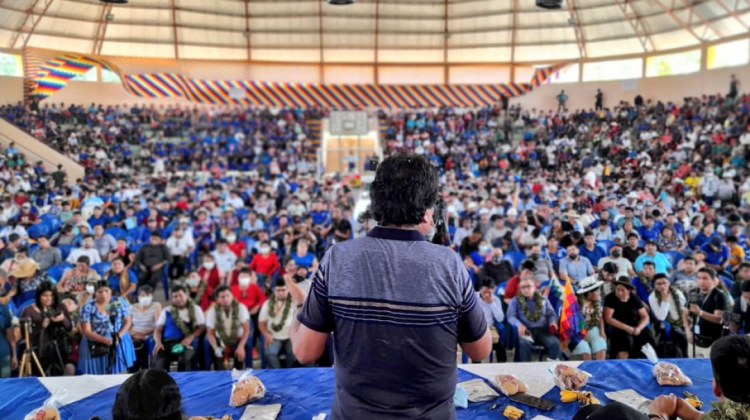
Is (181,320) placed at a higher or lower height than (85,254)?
lower

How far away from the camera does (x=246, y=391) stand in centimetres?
287

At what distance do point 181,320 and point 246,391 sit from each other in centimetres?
249

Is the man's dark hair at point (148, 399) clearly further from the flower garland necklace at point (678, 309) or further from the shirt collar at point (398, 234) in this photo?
the flower garland necklace at point (678, 309)

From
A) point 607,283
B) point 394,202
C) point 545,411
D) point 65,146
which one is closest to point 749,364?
point 545,411

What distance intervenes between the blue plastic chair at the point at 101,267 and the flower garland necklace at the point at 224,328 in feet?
8.16

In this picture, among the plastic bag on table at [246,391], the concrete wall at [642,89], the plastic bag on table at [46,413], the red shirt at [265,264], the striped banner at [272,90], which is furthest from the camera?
the striped banner at [272,90]

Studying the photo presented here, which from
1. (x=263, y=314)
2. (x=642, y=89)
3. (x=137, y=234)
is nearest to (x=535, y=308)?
(x=263, y=314)

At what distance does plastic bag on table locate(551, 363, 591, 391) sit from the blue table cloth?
0.21ft

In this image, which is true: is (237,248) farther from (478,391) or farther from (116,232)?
(478,391)

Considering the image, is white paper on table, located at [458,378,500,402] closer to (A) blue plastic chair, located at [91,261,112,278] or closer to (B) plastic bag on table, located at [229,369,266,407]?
(B) plastic bag on table, located at [229,369,266,407]

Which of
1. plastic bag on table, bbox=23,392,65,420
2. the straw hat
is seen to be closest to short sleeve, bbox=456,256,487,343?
plastic bag on table, bbox=23,392,65,420

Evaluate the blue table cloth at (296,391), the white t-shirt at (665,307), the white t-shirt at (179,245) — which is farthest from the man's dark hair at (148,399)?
the white t-shirt at (179,245)

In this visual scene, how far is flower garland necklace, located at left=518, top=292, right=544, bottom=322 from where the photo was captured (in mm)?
5211

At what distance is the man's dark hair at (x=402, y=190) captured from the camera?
1.50 metres
